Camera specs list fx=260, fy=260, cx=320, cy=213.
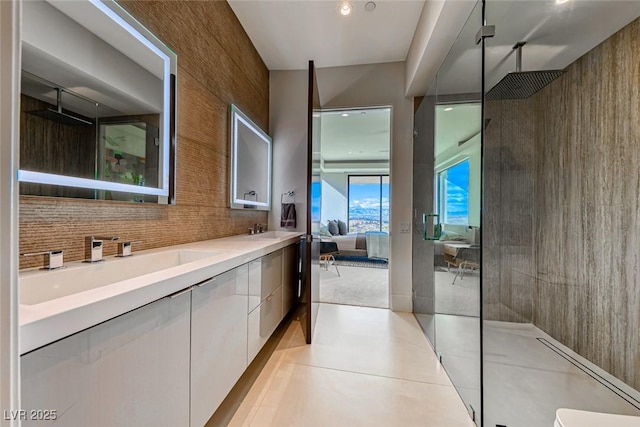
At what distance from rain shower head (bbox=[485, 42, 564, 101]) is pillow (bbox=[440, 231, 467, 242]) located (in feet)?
3.31

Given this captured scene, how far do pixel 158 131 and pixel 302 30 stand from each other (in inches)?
73.2

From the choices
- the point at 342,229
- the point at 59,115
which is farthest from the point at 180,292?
the point at 342,229

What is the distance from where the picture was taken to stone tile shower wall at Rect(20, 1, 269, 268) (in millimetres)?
1007

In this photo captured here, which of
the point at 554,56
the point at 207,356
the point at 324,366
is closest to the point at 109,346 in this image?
the point at 207,356

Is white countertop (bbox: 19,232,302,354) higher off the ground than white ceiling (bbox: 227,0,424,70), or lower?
lower

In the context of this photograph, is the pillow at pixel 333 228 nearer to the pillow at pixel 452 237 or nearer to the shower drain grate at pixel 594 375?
the pillow at pixel 452 237

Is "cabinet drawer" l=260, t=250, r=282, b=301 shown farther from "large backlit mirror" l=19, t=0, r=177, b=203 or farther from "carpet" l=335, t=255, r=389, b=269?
"carpet" l=335, t=255, r=389, b=269

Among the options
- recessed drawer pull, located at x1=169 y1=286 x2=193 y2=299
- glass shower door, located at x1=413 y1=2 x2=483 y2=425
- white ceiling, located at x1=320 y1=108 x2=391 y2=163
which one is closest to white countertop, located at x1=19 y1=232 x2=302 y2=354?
recessed drawer pull, located at x1=169 y1=286 x2=193 y2=299

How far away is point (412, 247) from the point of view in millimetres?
3016

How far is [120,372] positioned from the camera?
2.33 feet

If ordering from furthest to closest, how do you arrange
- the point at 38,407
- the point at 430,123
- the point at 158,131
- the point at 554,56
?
the point at 430,123 < the point at 554,56 < the point at 158,131 < the point at 38,407

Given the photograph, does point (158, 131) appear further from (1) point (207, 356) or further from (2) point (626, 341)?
(2) point (626, 341)

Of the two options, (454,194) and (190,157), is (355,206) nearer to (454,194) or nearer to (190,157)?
(454,194)

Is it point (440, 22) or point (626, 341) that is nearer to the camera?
point (626, 341)
